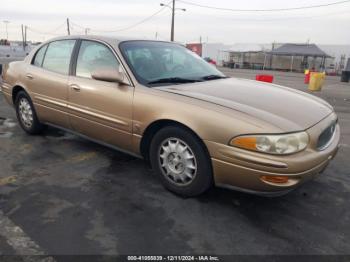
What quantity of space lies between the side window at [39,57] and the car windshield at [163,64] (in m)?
1.63

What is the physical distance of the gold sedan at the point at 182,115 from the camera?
2.71m

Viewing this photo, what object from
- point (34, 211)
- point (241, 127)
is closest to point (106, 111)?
point (34, 211)

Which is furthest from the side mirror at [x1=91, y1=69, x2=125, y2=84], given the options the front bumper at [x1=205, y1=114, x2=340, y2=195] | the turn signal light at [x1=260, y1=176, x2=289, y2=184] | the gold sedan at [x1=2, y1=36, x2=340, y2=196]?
the turn signal light at [x1=260, y1=176, x2=289, y2=184]

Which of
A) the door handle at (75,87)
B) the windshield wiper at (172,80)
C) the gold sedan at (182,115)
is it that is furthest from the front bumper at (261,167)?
the door handle at (75,87)

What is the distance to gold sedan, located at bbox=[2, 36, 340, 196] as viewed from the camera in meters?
2.71

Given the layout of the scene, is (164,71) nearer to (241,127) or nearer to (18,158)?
(241,127)

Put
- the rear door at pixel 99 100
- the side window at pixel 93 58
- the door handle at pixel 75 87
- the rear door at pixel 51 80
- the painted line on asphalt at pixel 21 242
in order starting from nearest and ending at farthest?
the painted line on asphalt at pixel 21 242 → the rear door at pixel 99 100 → the side window at pixel 93 58 → the door handle at pixel 75 87 → the rear door at pixel 51 80

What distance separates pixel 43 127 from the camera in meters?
5.06

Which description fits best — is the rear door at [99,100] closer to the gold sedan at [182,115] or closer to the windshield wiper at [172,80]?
the gold sedan at [182,115]

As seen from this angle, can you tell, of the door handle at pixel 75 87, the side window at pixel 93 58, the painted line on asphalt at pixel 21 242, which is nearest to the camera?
the painted line on asphalt at pixel 21 242

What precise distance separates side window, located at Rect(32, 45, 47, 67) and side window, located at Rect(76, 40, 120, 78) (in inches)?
38.9

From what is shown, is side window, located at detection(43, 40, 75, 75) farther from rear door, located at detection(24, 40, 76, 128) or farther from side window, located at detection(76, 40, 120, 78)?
side window, located at detection(76, 40, 120, 78)

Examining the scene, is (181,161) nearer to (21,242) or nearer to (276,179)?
(276,179)

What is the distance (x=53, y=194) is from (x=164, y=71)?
5.69ft
